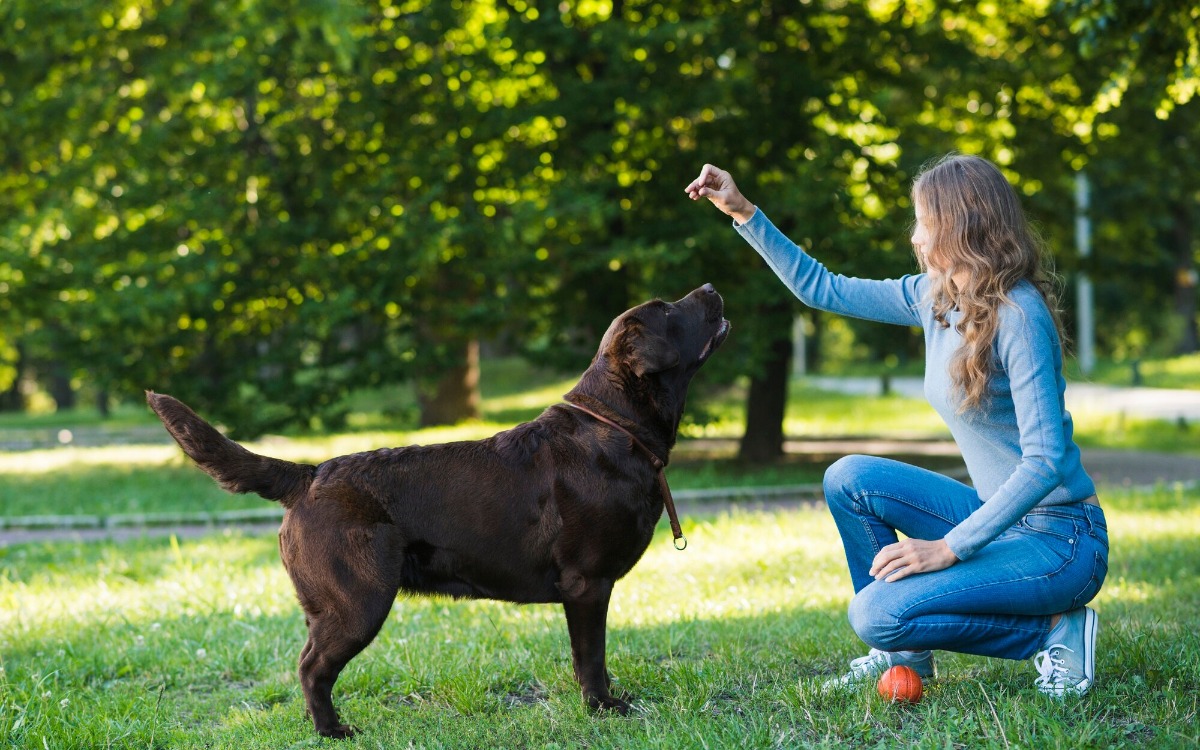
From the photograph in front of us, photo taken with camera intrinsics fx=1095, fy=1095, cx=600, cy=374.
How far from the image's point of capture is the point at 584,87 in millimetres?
11227

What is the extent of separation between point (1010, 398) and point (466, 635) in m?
2.79

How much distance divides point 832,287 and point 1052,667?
5.14 ft

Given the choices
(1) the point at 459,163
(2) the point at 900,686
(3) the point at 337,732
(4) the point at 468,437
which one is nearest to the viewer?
(2) the point at 900,686

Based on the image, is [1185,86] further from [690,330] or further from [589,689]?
[589,689]

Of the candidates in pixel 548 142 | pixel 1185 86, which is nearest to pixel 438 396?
pixel 548 142

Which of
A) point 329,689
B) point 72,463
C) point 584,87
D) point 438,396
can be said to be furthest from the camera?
point 438,396

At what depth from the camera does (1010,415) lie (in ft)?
11.9

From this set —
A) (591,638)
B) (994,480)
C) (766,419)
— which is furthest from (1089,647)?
(766,419)

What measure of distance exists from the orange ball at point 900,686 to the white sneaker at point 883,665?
0.53 ft

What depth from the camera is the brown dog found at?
143 inches

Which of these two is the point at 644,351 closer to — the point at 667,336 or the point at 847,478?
the point at 667,336

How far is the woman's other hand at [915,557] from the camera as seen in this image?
3.50 m

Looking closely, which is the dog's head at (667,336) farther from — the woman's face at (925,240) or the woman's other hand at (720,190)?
the woman's face at (925,240)

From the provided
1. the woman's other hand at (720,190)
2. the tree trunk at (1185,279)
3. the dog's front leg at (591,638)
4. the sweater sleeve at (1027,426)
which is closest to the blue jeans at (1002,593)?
the sweater sleeve at (1027,426)
